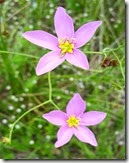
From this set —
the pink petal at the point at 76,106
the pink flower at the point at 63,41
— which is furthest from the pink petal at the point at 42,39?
the pink petal at the point at 76,106

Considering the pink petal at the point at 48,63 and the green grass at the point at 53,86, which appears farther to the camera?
the green grass at the point at 53,86

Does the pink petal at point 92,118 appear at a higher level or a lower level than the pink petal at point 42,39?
lower

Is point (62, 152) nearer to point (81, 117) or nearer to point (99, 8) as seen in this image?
point (81, 117)

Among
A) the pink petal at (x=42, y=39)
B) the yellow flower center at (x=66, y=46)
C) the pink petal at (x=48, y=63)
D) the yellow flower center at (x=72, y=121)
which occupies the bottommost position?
the yellow flower center at (x=72, y=121)

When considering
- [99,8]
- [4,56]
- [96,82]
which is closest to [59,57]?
[4,56]

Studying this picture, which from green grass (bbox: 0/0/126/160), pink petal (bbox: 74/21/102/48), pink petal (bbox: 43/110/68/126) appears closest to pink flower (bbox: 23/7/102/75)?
pink petal (bbox: 74/21/102/48)

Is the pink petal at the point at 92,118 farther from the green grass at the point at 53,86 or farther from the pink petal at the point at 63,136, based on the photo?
the green grass at the point at 53,86
